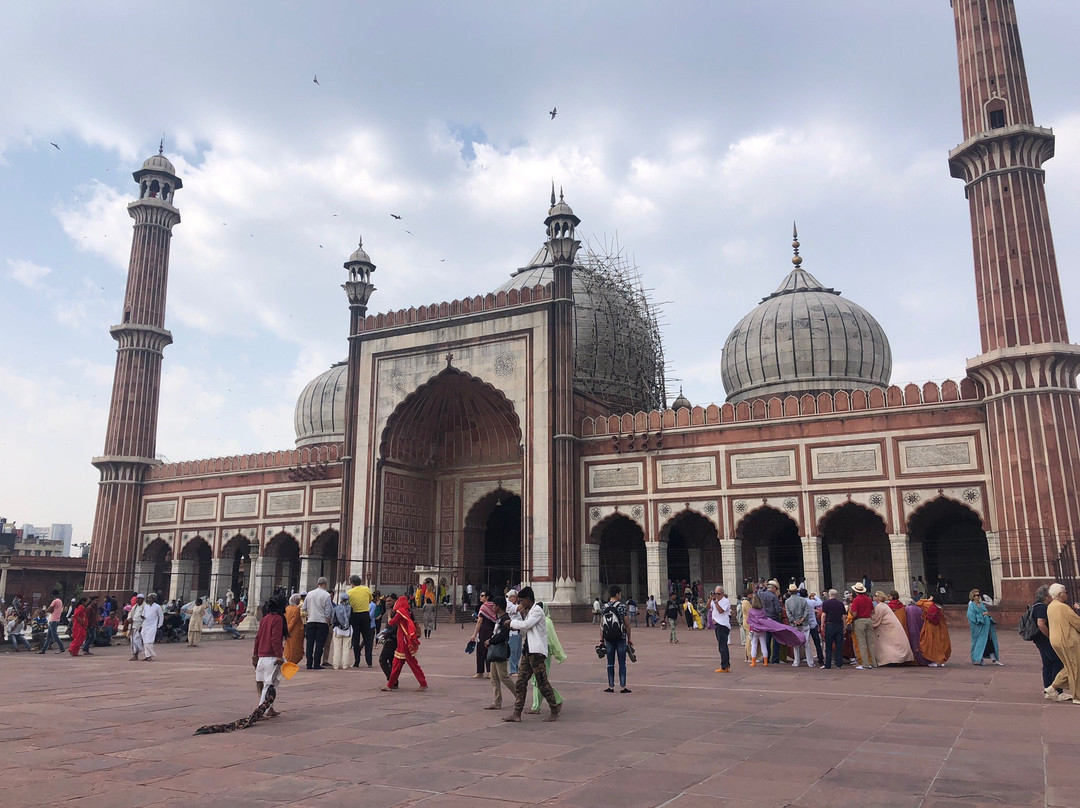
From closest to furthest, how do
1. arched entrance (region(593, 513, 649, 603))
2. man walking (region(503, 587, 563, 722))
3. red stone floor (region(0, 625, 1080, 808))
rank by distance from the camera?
red stone floor (region(0, 625, 1080, 808))
man walking (region(503, 587, 563, 722))
arched entrance (region(593, 513, 649, 603))

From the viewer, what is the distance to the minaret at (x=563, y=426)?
2216 centimetres

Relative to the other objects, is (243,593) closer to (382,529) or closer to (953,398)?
(382,529)

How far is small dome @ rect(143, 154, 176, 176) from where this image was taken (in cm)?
3291

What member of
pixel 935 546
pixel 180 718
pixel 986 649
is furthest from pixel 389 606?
pixel 935 546

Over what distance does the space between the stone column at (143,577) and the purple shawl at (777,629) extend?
27415 millimetres

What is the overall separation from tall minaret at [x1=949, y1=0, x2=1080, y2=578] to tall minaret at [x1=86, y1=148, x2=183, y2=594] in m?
27.8

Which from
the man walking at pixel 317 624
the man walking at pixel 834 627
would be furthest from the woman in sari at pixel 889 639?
the man walking at pixel 317 624

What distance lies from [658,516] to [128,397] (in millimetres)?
21079

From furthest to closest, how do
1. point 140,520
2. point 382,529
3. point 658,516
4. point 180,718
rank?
1. point 140,520
2. point 382,529
3. point 658,516
4. point 180,718

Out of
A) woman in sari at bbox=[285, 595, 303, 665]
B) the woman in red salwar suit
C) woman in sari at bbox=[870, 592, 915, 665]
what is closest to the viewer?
the woman in red salwar suit

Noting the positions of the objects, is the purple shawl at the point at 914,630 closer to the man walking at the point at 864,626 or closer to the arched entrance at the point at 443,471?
the man walking at the point at 864,626

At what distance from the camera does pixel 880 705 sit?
731 centimetres

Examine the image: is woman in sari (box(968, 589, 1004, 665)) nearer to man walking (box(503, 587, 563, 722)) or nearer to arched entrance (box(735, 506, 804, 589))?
man walking (box(503, 587, 563, 722))

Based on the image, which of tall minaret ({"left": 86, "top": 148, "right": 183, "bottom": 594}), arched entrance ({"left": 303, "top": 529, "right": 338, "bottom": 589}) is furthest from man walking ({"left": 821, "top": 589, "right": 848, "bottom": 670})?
tall minaret ({"left": 86, "top": 148, "right": 183, "bottom": 594})
